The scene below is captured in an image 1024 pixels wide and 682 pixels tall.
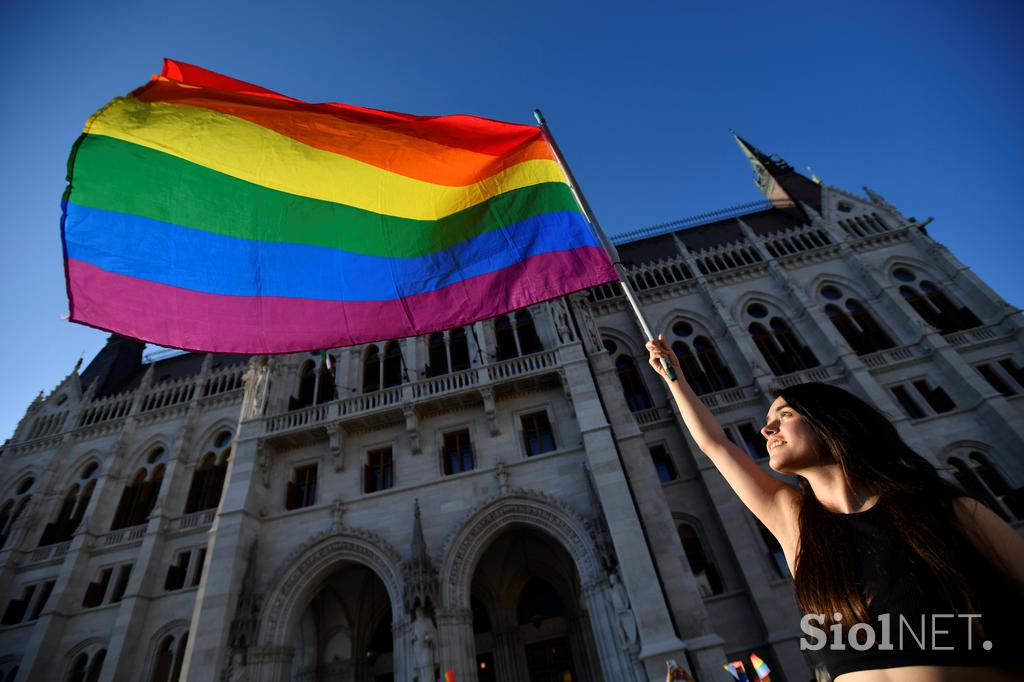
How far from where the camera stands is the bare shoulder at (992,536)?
1274 mm

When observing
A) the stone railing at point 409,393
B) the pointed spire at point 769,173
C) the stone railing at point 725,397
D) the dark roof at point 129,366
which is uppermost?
the pointed spire at point 769,173

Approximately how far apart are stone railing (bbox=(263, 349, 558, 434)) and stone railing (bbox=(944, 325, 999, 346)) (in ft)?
56.0

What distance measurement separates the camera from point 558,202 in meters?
6.29

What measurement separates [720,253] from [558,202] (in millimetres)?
21198

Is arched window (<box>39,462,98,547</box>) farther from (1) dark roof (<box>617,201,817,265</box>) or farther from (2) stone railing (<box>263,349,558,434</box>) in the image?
(1) dark roof (<box>617,201,817,265</box>)

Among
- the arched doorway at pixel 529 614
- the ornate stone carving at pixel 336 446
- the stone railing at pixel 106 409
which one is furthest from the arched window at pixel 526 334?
the stone railing at pixel 106 409

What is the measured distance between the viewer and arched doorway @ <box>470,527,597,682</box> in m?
15.8

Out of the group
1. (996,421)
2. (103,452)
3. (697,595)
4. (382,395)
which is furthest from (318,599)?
(996,421)

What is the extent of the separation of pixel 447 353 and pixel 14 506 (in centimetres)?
2255

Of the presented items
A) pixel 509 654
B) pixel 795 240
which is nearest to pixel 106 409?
pixel 509 654

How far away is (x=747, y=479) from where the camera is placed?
230 centimetres

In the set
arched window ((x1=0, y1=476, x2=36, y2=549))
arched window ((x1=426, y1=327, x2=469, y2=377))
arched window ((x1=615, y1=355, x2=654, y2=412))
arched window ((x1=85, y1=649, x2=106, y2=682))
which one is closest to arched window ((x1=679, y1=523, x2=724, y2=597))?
arched window ((x1=615, y1=355, x2=654, y2=412))

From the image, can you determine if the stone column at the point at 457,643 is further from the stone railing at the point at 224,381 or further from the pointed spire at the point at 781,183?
the pointed spire at the point at 781,183

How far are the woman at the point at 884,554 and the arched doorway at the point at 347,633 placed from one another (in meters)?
16.7
